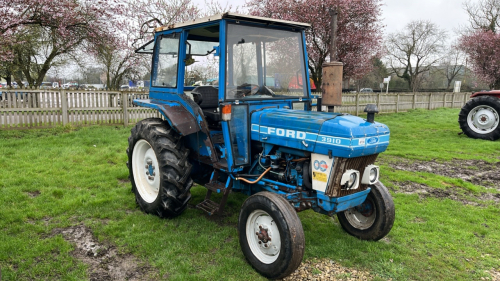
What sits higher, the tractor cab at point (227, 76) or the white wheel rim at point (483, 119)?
the tractor cab at point (227, 76)

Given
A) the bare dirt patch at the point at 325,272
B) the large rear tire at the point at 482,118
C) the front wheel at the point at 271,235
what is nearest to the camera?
the front wheel at the point at 271,235

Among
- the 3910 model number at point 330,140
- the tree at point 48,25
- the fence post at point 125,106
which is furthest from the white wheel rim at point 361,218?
the tree at point 48,25

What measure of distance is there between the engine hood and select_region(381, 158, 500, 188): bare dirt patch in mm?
4093

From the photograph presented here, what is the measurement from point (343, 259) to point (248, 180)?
124cm

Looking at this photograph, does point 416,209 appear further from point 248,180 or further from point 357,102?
point 357,102

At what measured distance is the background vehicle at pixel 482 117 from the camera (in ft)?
33.6

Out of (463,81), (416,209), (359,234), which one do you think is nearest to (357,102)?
(416,209)

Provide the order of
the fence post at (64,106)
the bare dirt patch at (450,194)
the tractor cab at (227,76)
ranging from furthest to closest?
1. the fence post at (64,106)
2. the bare dirt patch at (450,194)
3. the tractor cab at (227,76)

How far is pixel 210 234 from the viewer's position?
13.0 feet

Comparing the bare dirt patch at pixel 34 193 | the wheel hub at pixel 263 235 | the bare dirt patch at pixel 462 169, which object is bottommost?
the bare dirt patch at pixel 34 193

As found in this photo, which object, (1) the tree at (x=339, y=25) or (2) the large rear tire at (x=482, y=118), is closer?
(2) the large rear tire at (x=482, y=118)

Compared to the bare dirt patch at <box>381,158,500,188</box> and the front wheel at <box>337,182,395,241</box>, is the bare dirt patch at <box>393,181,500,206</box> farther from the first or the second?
the front wheel at <box>337,182,395,241</box>

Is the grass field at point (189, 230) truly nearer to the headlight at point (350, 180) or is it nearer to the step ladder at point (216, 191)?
the step ladder at point (216, 191)

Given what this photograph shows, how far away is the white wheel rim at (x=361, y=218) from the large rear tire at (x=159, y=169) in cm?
191
